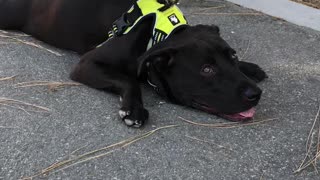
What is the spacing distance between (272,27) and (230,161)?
224 centimetres

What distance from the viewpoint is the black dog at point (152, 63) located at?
318cm

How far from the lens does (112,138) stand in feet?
9.89

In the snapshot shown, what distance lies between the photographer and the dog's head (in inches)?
124

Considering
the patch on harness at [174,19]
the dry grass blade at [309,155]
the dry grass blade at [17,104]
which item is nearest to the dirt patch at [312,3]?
the patch on harness at [174,19]

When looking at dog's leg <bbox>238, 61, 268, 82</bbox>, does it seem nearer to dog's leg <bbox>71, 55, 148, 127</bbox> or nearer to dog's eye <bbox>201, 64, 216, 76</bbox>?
dog's eye <bbox>201, 64, 216, 76</bbox>

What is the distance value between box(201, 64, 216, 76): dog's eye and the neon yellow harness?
0.36 metres

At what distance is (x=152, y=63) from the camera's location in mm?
3346

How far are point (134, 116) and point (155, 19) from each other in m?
0.72

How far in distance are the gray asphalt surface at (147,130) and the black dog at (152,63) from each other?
9 cm

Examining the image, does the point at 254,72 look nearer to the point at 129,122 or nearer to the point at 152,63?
the point at 152,63

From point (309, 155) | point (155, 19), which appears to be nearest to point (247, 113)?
point (309, 155)

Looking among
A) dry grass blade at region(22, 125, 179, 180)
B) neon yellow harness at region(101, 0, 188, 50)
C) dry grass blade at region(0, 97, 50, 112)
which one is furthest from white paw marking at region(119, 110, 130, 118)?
neon yellow harness at region(101, 0, 188, 50)

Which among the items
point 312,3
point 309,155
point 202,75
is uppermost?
point 202,75

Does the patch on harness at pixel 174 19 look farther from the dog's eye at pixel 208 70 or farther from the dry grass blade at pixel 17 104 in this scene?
the dry grass blade at pixel 17 104
